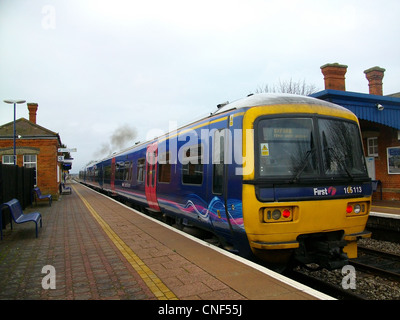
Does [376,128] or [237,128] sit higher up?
[376,128]

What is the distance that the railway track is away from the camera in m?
5.79

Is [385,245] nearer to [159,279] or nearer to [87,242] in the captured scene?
[159,279]

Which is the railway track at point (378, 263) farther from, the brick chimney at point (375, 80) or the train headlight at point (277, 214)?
the brick chimney at point (375, 80)

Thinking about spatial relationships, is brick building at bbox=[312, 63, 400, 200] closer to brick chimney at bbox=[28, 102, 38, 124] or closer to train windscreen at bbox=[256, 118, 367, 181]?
train windscreen at bbox=[256, 118, 367, 181]

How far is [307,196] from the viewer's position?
4.42m

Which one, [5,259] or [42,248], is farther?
[42,248]

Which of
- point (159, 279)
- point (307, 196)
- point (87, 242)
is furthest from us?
point (87, 242)

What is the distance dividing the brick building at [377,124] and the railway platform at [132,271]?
349 inches

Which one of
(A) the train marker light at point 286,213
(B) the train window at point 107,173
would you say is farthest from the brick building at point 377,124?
(B) the train window at point 107,173

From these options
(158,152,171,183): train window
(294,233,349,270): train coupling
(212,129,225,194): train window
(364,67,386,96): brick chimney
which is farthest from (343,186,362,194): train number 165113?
(364,67,386,96): brick chimney

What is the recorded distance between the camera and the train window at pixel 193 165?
20.2 ft

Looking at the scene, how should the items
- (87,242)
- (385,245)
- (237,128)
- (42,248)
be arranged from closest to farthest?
1. (237,128)
2. (42,248)
3. (87,242)
4. (385,245)
